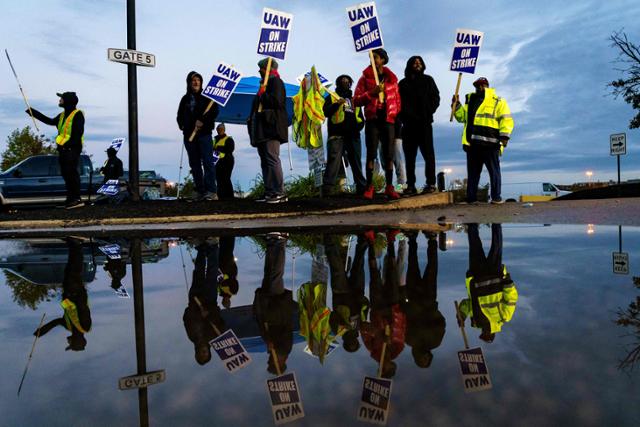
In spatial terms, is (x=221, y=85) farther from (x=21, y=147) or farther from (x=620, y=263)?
(x=21, y=147)

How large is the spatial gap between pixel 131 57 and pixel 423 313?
10184 millimetres

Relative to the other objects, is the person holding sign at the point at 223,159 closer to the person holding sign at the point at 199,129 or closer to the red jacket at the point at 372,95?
the person holding sign at the point at 199,129

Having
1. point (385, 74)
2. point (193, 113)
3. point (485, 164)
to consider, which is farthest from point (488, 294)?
point (193, 113)

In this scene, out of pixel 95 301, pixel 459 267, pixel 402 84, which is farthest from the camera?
pixel 402 84

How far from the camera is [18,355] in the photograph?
2646 mm

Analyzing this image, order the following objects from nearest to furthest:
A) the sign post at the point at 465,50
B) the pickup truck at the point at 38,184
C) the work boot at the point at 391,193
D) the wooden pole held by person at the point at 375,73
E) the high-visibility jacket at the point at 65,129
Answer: the wooden pole held by person at the point at 375,73 → the work boot at the point at 391,193 → the high-visibility jacket at the point at 65,129 → the sign post at the point at 465,50 → the pickup truck at the point at 38,184

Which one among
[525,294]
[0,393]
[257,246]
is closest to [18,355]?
[0,393]

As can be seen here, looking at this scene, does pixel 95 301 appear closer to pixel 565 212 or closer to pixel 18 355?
pixel 18 355

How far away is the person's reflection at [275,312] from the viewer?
8.16ft

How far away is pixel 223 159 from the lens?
14.1 meters

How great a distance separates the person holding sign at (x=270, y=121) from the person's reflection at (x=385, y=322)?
5884mm

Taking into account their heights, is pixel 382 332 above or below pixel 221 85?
below

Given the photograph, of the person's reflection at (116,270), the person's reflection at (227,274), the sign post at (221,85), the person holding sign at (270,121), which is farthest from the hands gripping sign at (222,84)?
the person's reflection at (116,270)

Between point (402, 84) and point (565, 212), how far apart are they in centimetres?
362
